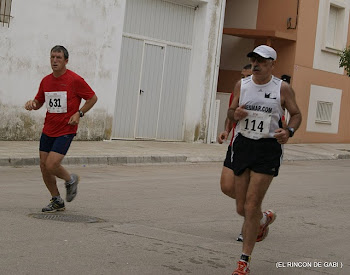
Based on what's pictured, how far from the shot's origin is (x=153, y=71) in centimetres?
2212

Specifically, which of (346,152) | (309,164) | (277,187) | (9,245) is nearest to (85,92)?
(9,245)

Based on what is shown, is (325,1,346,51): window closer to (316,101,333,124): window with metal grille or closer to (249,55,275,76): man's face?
(316,101,333,124): window with metal grille

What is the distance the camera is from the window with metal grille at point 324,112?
2858 centimetres

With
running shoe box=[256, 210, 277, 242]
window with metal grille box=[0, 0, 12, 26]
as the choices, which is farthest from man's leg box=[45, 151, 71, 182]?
window with metal grille box=[0, 0, 12, 26]

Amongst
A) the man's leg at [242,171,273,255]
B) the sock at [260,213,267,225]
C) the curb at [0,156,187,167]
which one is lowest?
the curb at [0,156,187,167]

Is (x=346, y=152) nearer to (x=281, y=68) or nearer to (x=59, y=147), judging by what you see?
(x=281, y=68)

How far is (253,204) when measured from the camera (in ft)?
23.2

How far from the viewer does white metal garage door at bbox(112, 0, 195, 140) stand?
2131 centimetres

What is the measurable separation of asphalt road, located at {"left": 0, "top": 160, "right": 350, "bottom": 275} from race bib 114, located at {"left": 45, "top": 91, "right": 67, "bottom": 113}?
47.0 inches

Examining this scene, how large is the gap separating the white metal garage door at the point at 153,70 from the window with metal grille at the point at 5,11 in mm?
3850

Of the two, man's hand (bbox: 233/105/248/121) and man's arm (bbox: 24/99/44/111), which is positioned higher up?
man's hand (bbox: 233/105/248/121)

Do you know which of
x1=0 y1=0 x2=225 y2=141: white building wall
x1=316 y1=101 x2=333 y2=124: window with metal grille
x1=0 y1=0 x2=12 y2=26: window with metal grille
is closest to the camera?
x1=0 y1=0 x2=12 y2=26: window with metal grille

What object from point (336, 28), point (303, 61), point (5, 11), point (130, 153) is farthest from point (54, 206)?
point (336, 28)

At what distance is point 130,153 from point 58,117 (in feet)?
26.7
